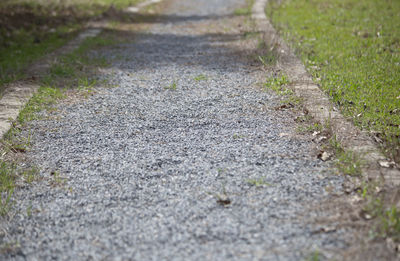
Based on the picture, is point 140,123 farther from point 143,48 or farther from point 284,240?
point 143,48

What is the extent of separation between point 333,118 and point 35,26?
20.5 feet

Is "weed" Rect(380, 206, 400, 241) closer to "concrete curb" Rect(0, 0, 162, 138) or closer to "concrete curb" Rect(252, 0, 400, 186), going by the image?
"concrete curb" Rect(252, 0, 400, 186)

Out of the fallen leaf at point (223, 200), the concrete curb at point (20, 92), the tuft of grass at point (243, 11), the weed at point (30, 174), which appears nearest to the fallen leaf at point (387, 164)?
the fallen leaf at point (223, 200)

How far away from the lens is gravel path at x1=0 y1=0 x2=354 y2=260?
7.25 ft

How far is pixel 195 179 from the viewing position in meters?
2.83

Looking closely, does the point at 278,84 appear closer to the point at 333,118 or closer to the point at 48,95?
the point at 333,118

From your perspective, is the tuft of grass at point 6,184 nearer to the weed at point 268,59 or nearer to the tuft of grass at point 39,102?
the tuft of grass at point 39,102

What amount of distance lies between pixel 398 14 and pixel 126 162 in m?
7.43

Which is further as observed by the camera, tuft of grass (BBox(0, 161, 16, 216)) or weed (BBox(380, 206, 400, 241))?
tuft of grass (BBox(0, 161, 16, 216))

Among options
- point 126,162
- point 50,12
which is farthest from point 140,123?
point 50,12

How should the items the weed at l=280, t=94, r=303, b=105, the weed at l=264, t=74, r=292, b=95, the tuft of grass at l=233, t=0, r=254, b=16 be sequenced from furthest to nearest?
the tuft of grass at l=233, t=0, r=254, b=16 < the weed at l=264, t=74, r=292, b=95 < the weed at l=280, t=94, r=303, b=105

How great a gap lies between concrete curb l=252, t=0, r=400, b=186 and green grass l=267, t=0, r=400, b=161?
0.10m

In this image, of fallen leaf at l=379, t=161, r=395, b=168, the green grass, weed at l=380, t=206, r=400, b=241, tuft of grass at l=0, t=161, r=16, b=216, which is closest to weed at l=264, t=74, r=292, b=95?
the green grass

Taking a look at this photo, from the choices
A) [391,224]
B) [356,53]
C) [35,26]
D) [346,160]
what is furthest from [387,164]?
[35,26]
